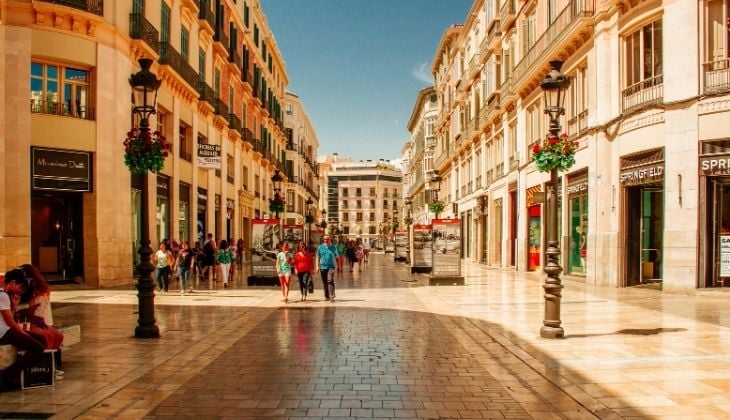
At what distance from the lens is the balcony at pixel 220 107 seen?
110ft

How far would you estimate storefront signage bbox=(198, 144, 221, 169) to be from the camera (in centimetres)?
2564

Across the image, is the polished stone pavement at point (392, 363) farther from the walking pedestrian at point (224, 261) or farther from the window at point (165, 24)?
the window at point (165, 24)

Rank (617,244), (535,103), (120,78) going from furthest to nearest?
(535,103)
(120,78)
(617,244)

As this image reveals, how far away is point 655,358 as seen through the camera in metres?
8.50

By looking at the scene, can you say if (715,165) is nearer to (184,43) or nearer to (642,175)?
(642,175)

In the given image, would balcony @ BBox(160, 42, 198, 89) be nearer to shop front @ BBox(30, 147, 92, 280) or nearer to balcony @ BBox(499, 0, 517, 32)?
shop front @ BBox(30, 147, 92, 280)

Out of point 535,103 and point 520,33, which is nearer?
point 535,103

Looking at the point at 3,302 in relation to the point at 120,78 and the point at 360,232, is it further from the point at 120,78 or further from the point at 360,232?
the point at 360,232

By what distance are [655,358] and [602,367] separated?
1.00m

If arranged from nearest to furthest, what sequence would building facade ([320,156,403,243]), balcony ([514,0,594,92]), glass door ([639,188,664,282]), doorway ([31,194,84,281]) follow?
glass door ([639,188,664,282]) → doorway ([31,194,84,281]) → balcony ([514,0,594,92]) → building facade ([320,156,403,243])

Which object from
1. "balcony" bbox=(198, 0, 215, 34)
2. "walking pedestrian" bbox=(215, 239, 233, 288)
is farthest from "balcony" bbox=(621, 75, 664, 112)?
"balcony" bbox=(198, 0, 215, 34)

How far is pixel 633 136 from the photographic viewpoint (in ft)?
63.9

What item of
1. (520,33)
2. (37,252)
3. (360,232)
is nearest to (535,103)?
(520,33)

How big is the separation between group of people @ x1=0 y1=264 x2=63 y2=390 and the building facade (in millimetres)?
130434
